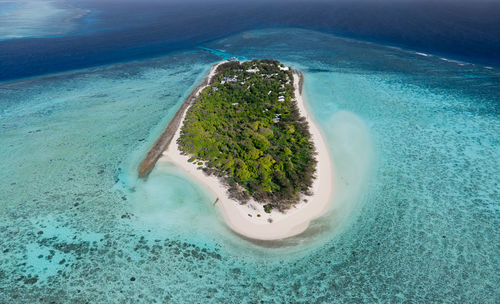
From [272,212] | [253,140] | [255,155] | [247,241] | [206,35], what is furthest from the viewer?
[206,35]

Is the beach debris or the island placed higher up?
the island

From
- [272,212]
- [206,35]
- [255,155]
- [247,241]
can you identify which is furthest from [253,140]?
[206,35]

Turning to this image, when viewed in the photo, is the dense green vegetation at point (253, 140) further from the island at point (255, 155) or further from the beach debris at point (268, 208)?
the beach debris at point (268, 208)

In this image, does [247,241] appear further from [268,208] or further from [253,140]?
[253,140]

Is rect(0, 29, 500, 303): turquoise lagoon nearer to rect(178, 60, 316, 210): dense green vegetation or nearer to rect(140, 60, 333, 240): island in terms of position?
rect(140, 60, 333, 240): island

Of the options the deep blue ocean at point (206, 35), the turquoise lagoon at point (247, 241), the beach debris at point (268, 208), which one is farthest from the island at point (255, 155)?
the deep blue ocean at point (206, 35)

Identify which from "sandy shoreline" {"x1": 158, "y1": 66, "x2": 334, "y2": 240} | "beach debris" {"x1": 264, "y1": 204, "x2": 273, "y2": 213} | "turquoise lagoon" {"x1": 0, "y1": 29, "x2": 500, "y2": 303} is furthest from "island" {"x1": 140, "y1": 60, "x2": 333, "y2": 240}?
"turquoise lagoon" {"x1": 0, "y1": 29, "x2": 500, "y2": 303}
